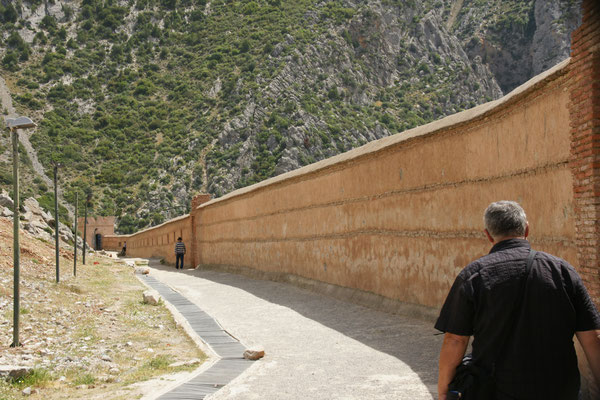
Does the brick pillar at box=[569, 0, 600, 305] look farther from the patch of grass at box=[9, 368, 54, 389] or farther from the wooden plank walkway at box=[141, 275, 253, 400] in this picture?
the patch of grass at box=[9, 368, 54, 389]

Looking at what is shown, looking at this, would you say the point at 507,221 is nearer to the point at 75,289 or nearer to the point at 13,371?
the point at 13,371

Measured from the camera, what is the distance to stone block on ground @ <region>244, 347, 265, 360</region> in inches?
310

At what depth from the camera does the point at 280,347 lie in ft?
28.4

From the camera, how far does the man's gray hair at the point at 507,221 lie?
3.30 metres

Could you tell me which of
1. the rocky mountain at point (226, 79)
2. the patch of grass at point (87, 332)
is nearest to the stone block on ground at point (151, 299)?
the patch of grass at point (87, 332)

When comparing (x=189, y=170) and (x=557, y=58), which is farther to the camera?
(x=557, y=58)

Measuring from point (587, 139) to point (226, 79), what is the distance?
218 feet

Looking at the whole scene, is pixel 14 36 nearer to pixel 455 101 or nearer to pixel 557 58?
pixel 455 101

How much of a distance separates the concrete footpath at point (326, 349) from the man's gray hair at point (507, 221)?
2.98 meters

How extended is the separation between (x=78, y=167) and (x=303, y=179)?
51.3 m

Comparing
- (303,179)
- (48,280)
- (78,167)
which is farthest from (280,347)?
(78,167)

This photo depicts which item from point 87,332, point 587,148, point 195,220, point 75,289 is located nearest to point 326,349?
point 87,332

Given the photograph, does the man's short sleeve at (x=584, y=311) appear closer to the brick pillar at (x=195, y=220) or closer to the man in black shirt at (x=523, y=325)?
the man in black shirt at (x=523, y=325)

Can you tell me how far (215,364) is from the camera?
303 inches
